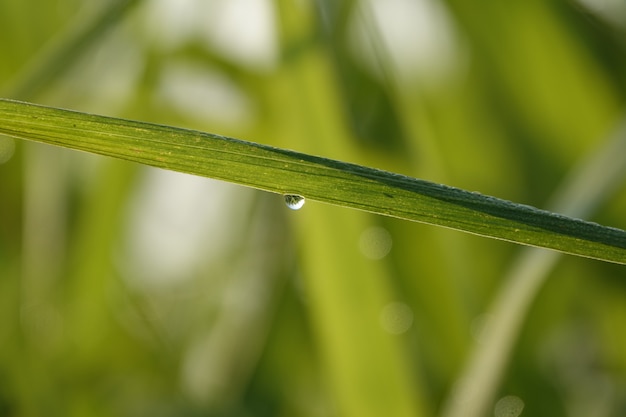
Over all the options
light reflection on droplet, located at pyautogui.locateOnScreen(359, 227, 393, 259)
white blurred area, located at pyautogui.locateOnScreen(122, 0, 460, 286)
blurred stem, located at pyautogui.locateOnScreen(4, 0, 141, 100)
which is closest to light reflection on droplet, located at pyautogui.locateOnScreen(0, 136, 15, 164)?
white blurred area, located at pyautogui.locateOnScreen(122, 0, 460, 286)

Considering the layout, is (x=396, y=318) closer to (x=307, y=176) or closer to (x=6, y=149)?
(x=307, y=176)

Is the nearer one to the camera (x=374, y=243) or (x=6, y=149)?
(x=374, y=243)

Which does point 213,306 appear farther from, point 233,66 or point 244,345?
point 233,66

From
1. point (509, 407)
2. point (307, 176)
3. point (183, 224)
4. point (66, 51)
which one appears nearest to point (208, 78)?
point (183, 224)

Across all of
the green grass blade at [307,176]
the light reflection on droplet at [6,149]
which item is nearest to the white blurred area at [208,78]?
the light reflection on droplet at [6,149]

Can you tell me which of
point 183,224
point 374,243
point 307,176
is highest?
point 307,176

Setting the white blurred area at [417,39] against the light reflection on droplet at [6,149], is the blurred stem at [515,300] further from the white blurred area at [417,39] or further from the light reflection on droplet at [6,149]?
the light reflection on droplet at [6,149]

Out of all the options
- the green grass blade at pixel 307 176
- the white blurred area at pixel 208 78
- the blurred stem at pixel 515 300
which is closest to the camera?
the green grass blade at pixel 307 176

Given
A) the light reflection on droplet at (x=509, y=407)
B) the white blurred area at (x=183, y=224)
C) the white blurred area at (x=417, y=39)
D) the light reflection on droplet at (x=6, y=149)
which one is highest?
the white blurred area at (x=417, y=39)
